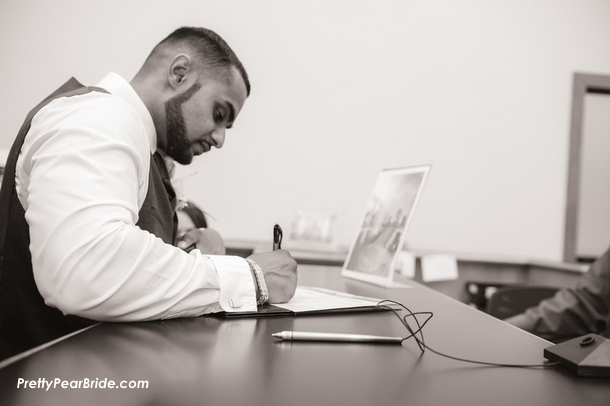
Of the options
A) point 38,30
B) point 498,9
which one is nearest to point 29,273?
point 38,30

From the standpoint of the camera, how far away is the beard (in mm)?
1234

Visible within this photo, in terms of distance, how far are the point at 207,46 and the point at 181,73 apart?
0.32 feet

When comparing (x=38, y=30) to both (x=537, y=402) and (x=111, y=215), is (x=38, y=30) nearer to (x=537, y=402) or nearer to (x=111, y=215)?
(x=111, y=215)

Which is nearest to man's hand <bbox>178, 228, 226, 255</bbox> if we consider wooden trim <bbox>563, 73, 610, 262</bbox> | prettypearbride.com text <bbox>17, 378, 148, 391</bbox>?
prettypearbride.com text <bbox>17, 378, 148, 391</bbox>

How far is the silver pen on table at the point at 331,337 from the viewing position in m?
0.65

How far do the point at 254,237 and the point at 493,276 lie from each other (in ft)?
4.36

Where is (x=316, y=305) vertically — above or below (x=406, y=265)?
above

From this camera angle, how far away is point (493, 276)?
2721mm

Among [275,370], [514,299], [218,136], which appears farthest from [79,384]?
[514,299]

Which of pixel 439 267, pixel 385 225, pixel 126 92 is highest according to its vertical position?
pixel 126 92

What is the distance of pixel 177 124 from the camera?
1256 mm

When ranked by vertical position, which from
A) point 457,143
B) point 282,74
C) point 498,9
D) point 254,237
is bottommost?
point 254,237

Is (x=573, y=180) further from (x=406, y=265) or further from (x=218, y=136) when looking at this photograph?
(x=218, y=136)

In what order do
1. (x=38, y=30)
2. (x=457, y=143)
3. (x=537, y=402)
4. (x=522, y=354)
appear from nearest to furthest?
(x=537, y=402), (x=522, y=354), (x=38, y=30), (x=457, y=143)
